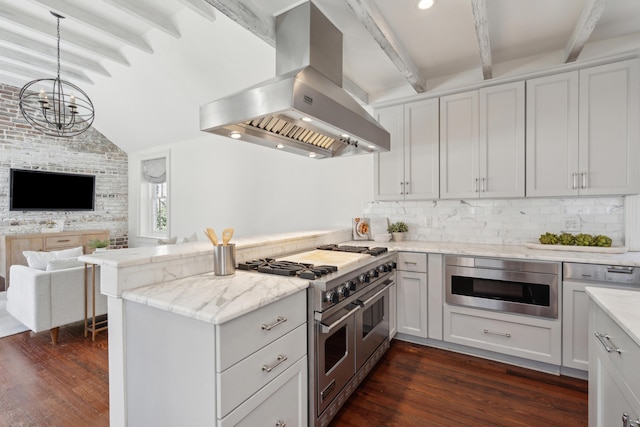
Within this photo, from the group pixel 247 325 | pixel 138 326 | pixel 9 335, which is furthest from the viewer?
pixel 9 335

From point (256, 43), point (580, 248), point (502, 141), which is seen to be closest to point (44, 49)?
point (256, 43)

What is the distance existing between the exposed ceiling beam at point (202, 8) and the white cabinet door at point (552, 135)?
302cm

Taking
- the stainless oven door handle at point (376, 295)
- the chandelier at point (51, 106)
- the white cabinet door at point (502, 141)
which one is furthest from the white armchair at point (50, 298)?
the white cabinet door at point (502, 141)

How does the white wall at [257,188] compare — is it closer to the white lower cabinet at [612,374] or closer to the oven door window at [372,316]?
the oven door window at [372,316]

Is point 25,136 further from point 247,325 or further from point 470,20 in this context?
point 470,20

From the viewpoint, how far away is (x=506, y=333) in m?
2.53

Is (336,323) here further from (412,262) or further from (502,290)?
(502,290)

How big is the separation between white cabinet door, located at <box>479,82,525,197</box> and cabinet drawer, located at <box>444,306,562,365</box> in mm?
1099

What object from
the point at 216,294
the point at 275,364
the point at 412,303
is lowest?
the point at 412,303

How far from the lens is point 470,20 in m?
2.41

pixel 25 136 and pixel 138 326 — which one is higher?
pixel 25 136

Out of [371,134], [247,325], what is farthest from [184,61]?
[247,325]

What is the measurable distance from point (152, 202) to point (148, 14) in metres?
4.47

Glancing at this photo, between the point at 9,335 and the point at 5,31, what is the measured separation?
11.8ft
